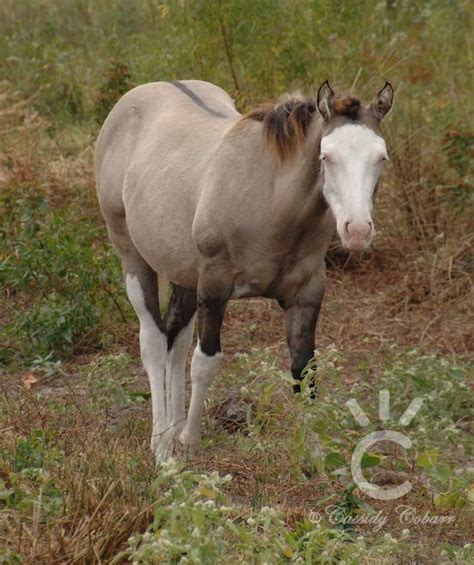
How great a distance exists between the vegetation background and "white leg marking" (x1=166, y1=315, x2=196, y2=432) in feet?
0.52

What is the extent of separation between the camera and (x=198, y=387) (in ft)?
19.0

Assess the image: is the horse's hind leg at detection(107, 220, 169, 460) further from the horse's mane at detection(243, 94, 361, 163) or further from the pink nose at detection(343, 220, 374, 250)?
the pink nose at detection(343, 220, 374, 250)

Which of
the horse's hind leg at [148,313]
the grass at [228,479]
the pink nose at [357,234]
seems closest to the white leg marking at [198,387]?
the grass at [228,479]

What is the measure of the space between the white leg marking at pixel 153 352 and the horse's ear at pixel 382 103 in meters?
1.83

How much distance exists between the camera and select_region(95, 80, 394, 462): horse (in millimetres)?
5055

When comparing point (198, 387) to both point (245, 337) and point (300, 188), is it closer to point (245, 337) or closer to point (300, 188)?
point (300, 188)

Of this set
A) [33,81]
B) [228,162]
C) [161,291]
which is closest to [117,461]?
[228,162]

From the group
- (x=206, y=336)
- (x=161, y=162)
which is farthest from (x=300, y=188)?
(x=161, y=162)

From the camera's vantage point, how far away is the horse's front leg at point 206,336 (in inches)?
220

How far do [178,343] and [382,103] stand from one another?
1.87 metres

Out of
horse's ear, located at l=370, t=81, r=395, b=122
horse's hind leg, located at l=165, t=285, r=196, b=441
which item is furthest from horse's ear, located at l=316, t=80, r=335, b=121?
horse's hind leg, located at l=165, t=285, r=196, b=441

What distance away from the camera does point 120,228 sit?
6.65 meters

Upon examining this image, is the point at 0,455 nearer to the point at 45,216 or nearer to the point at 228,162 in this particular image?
the point at 228,162

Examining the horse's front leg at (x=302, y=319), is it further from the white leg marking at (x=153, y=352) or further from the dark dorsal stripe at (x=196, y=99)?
the dark dorsal stripe at (x=196, y=99)
